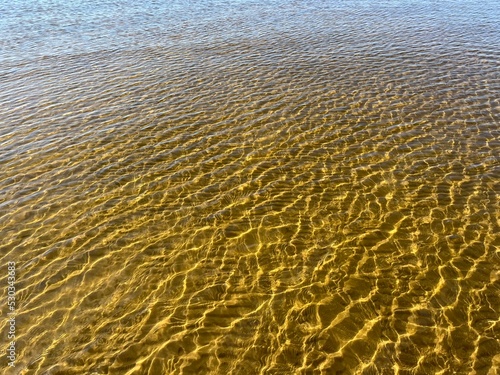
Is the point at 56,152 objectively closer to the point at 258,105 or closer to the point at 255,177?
the point at 255,177

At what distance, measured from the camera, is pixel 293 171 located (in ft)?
38.1

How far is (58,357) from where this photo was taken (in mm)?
6762

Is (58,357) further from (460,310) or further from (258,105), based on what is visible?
(258,105)

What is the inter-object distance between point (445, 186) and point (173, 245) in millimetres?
7985

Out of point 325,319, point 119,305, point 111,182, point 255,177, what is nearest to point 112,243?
point 119,305

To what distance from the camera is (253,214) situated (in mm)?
9992

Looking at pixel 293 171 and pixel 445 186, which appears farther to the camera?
pixel 293 171

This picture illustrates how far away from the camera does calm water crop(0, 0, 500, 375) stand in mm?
7043

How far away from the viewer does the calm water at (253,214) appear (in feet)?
23.1

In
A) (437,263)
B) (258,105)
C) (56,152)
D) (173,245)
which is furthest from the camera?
(258,105)

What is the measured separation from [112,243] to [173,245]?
60.2 inches

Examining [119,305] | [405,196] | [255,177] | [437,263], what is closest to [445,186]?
[405,196]

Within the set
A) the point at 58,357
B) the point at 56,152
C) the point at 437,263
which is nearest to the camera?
the point at 58,357

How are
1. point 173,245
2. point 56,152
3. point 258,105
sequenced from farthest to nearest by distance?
point 258,105, point 56,152, point 173,245
